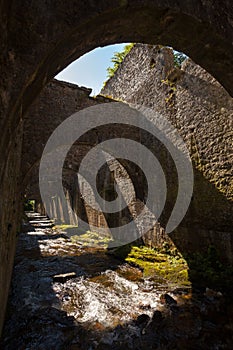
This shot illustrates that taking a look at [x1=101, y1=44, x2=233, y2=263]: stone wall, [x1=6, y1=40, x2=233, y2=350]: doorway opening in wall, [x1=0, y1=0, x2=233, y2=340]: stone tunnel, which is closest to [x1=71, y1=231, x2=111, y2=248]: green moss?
[x1=6, y1=40, x2=233, y2=350]: doorway opening in wall

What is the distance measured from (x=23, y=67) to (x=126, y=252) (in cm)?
675

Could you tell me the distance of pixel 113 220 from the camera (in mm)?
10211

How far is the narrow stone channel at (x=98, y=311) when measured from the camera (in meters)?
2.98

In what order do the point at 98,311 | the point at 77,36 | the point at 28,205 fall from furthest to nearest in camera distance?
the point at 28,205, the point at 98,311, the point at 77,36

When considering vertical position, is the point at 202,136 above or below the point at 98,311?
above

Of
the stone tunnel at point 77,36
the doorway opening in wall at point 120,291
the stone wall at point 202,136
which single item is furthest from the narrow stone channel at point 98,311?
the stone tunnel at point 77,36

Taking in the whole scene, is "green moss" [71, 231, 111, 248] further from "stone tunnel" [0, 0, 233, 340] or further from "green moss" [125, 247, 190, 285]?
"stone tunnel" [0, 0, 233, 340]

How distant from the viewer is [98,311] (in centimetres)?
383

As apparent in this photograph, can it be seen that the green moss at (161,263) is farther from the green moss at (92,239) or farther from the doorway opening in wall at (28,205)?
the doorway opening in wall at (28,205)

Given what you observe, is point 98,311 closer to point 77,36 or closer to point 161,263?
point 161,263

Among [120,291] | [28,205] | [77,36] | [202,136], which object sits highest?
[202,136]

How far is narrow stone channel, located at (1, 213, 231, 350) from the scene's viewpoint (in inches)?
117

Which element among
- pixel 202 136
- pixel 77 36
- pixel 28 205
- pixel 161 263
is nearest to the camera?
pixel 77 36

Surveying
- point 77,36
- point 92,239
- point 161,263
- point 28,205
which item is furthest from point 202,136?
point 28,205
